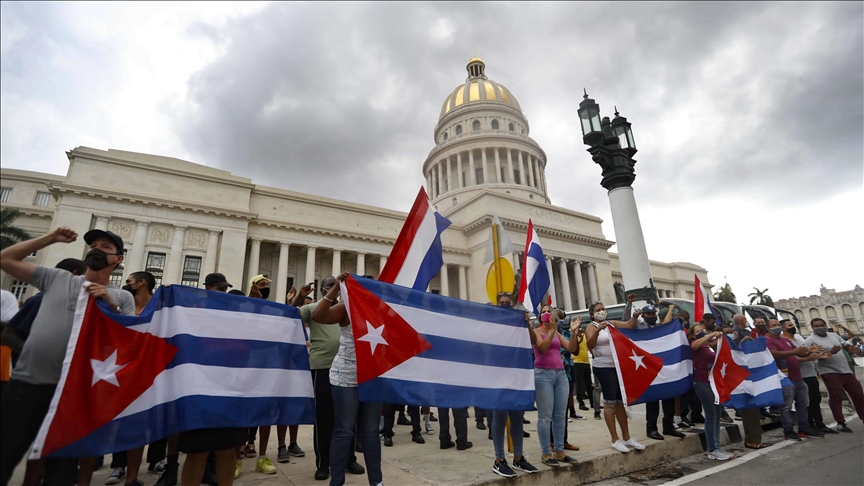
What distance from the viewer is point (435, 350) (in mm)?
4457

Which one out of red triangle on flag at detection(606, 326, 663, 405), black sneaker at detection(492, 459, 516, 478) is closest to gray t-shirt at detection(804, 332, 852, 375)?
red triangle on flag at detection(606, 326, 663, 405)

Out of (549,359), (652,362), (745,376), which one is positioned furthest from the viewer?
(745,376)

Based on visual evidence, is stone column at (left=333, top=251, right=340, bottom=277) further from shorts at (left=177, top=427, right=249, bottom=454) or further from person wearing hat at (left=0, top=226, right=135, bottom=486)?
person wearing hat at (left=0, top=226, right=135, bottom=486)

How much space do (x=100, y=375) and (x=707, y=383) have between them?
743cm

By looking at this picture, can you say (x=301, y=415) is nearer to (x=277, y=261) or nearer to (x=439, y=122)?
(x=277, y=261)

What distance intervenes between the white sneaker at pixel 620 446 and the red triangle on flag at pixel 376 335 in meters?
3.05

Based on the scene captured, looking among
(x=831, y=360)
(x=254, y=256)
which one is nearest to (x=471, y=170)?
(x=254, y=256)

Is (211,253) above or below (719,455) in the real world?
above

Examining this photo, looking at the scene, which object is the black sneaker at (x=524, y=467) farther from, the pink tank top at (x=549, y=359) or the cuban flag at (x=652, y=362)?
the cuban flag at (x=652, y=362)

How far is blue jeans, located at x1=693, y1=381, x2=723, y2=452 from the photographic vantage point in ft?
19.3

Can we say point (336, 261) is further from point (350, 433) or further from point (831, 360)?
point (350, 433)

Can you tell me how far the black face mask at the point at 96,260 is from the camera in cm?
311

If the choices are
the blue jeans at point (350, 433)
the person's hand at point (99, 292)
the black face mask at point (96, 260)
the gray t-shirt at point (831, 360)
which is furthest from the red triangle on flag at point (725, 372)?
the black face mask at point (96, 260)

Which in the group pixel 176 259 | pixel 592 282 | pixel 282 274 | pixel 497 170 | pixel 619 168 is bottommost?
pixel 619 168
